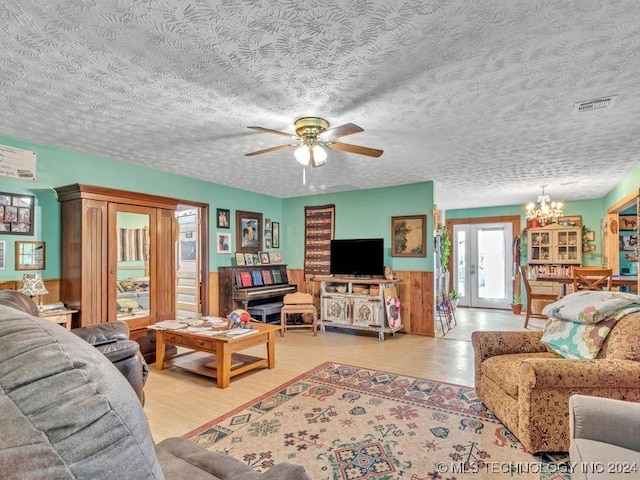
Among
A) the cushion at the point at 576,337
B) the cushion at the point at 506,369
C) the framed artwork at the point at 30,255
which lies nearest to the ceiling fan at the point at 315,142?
the cushion at the point at 506,369

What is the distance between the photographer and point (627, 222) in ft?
20.4

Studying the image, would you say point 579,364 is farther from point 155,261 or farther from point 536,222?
point 536,222

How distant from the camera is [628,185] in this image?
4656 millimetres

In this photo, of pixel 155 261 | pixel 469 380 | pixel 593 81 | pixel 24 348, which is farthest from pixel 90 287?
pixel 593 81

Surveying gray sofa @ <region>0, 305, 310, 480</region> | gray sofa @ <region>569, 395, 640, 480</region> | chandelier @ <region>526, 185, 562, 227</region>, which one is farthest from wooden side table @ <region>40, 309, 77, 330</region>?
chandelier @ <region>526, 185, 562, 227</region>

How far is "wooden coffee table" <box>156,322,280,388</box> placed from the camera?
329 centimetres

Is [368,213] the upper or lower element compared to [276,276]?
upper

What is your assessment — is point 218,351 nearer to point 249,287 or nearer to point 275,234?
point 249,287

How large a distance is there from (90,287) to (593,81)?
14.6 ft

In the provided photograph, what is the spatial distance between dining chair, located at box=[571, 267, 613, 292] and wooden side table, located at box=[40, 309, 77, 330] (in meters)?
6.29

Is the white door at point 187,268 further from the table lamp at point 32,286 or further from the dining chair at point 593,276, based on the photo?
the dining chair at point 593,276

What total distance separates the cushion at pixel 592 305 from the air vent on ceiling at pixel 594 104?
1.36 m

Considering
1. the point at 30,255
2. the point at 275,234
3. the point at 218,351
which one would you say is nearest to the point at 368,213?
the point at 275,234

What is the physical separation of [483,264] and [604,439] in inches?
280
